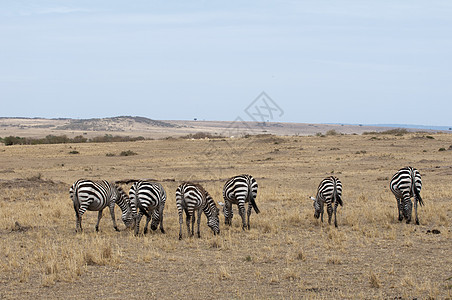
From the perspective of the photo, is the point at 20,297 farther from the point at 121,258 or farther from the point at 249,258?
the point at 249,258

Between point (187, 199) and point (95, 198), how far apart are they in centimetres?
252

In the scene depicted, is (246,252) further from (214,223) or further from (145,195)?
(145,195)

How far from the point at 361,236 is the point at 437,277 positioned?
347 cm

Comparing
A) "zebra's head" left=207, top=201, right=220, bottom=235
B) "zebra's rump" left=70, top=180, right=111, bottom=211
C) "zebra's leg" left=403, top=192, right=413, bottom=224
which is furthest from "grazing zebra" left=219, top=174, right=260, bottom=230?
"zebra's leg" left=403, top=192, right=413, bottom=224

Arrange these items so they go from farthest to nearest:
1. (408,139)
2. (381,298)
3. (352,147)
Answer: (408,139) → (352,147) → (381,298)

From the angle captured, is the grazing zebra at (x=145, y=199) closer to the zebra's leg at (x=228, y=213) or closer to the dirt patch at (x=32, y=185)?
the zebra's leg at (x=228, y=213)

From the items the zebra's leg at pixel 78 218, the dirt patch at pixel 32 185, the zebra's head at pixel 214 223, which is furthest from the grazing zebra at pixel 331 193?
the dirt patch at pixel 32 185

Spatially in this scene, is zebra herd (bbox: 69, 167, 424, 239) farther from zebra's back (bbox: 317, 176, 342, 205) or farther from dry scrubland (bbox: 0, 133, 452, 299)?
dry scrubland (bbox: 0, 133, 452, 299)

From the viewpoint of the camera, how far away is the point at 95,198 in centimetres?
1263

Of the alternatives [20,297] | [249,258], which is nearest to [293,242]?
[249,258]

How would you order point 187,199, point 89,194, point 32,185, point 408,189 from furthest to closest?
point 32,185 < point 408,189 < point 89,194 < point 187,199

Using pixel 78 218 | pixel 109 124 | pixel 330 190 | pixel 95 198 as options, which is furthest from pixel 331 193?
pixel 109 124

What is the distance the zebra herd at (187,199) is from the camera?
1209cm

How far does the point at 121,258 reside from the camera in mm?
10133
